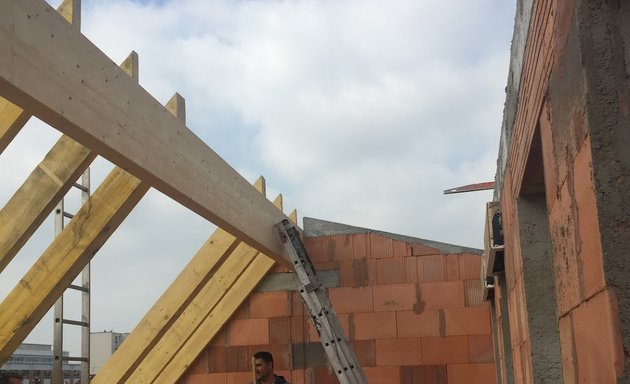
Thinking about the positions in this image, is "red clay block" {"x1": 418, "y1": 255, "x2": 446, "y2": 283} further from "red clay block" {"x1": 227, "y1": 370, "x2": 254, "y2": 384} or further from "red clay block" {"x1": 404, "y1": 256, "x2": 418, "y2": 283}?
"red clay block" {"x1": 227, "y1": 370, "x2": 254, "y2": 384}

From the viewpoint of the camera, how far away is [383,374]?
775 centimetres

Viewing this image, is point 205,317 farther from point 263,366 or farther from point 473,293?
point 473,293

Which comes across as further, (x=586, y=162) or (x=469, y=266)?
(x=469, y=266)

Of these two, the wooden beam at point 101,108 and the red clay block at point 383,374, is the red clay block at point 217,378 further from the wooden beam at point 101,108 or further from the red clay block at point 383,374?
the wooden beam at point 101,108

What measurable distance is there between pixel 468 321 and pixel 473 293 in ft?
0.94

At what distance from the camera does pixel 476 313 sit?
7.72 meters

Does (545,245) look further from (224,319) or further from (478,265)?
(224,319)

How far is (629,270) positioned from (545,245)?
6.68 feet

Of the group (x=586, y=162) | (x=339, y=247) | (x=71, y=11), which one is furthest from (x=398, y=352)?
(x=586, y=162)

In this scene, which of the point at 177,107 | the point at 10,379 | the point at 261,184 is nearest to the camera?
the point at 10,379

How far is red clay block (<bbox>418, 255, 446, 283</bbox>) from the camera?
7875 millimetres

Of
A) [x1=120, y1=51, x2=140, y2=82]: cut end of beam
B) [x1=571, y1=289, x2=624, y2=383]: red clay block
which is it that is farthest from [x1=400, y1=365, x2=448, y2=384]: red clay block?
[x1=571, y1=289, x2=624, y2=383]: red clay block

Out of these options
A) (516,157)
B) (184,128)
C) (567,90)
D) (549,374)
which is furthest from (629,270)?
(184,128)

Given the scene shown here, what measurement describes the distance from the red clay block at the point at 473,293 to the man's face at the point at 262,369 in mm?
2744
